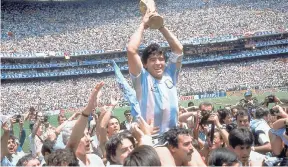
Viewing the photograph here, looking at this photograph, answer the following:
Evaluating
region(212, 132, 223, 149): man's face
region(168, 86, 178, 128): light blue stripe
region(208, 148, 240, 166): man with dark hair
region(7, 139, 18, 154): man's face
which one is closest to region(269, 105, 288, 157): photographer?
region(212, 132, 223, 149): man's face

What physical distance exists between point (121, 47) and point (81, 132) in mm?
43833

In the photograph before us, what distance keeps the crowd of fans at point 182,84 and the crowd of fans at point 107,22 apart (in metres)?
4.12

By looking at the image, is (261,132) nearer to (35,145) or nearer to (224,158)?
(224,158)

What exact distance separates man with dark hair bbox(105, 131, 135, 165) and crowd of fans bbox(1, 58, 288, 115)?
3311 centimetres

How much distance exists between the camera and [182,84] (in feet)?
138

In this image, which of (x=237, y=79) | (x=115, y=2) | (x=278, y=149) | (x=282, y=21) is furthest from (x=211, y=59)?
(x=278, y=149)

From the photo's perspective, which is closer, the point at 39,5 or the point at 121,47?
the point at 121,47

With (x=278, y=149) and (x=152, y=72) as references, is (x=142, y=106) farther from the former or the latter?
(x=278, y=149)

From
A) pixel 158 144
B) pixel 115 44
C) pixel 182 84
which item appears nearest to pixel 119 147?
pixel 158 144

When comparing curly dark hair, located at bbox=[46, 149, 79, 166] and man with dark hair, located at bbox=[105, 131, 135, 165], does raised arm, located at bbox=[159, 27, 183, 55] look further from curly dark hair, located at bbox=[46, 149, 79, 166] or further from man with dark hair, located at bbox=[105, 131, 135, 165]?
curly dark hair, located at bbox=[46, 149, 79, 166]

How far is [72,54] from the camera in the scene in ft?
152

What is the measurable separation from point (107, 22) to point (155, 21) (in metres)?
47.5

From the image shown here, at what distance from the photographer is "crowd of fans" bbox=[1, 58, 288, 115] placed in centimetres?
3875

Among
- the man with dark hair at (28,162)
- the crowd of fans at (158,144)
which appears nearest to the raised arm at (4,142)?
the crowd of fans at (158,144)
